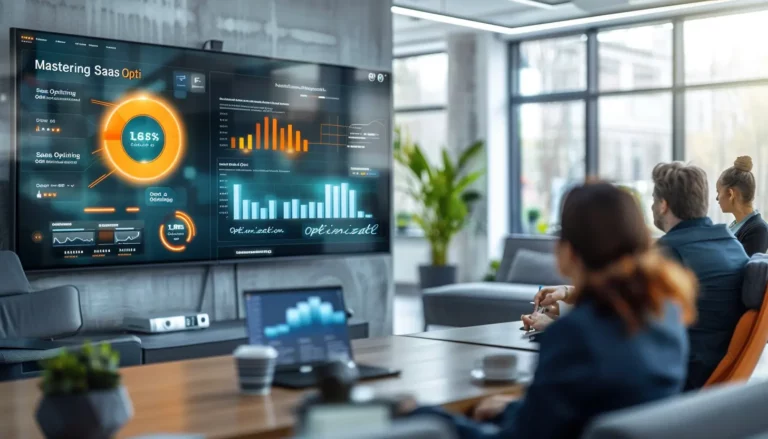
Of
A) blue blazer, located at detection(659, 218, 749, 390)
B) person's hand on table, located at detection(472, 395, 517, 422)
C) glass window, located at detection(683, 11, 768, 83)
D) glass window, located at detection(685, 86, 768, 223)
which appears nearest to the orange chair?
blue blazer, located at detection(659, 218, 749, 390)

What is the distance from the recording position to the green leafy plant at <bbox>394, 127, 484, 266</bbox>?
9711 mm

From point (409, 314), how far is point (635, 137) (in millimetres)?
2907

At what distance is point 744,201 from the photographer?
4.83m

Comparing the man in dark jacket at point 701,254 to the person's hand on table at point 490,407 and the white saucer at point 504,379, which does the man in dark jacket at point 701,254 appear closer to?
the white saucer at point 504,379

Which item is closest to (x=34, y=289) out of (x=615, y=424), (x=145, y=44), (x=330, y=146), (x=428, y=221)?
(x=145, y=44)

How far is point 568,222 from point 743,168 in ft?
11.0

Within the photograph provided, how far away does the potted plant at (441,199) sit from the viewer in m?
9.70

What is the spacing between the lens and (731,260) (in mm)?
3248

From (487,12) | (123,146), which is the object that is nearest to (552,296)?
(123,146)

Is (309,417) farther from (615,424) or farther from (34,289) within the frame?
(34,289)

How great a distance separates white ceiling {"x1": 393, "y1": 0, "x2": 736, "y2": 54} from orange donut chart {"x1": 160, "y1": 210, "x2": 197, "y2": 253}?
2408 millimetres

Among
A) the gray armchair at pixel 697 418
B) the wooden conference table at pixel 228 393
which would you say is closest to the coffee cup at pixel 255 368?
the wooden conference table at pixel 228 393

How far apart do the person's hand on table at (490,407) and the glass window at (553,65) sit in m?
7.93

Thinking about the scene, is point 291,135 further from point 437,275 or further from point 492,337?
point 437,275
